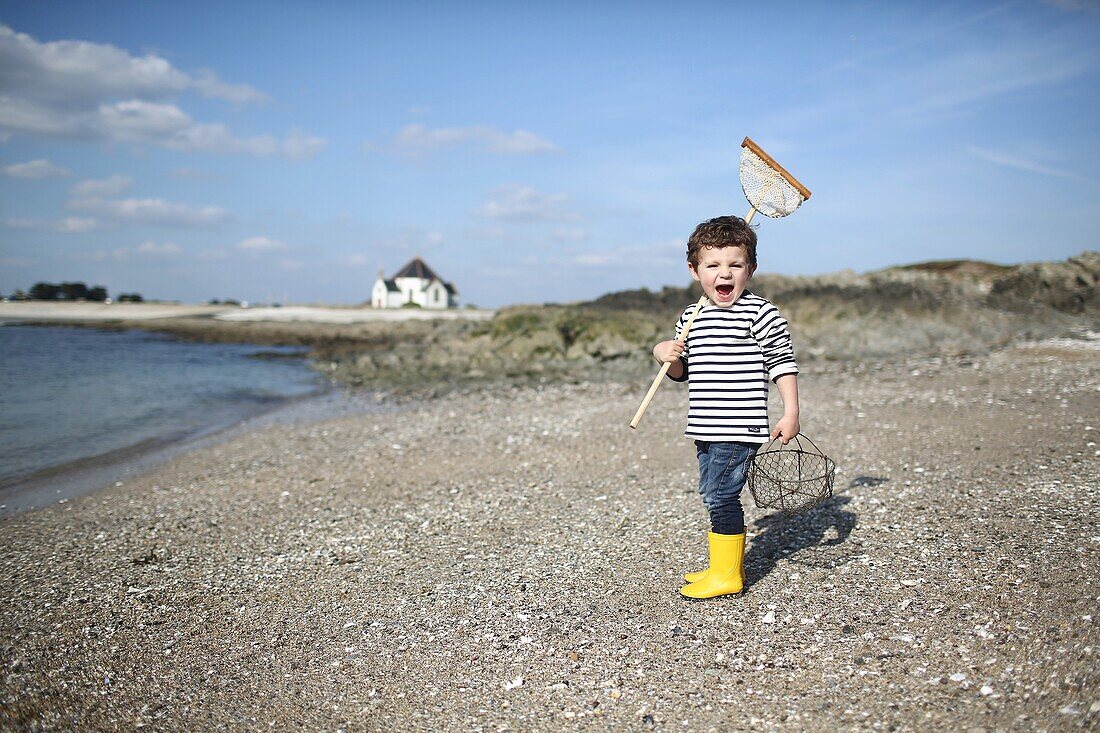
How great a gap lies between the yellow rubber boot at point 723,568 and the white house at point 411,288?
73942 mm

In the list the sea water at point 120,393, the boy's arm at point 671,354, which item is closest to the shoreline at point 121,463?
the sea water at point 120,393

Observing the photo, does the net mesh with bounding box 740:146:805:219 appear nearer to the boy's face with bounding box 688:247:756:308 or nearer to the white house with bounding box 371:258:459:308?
the boy's face with bounding box 688:247:756:308

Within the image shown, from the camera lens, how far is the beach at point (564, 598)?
3.83 meters

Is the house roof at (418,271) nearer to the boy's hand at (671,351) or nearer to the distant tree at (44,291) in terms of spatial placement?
the distant tree at (44,291)

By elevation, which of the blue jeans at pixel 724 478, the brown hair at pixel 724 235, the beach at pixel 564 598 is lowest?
the beach at pixel 564 598

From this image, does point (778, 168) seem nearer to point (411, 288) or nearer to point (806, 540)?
point (806, 540)

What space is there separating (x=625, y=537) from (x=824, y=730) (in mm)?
3028

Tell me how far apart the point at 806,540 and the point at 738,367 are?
2200 millimetres

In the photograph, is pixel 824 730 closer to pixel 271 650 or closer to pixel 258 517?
pixel 271 650

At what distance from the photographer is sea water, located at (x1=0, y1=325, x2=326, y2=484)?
1334cm

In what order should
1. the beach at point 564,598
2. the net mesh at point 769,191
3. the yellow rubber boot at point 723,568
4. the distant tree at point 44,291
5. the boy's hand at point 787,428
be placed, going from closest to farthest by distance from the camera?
the beach at point 564,598, the boy's hand at point 787,428, the yellow rubber boot at point 723,568, the net mesh at point 769,191, the distant tree at point 44,291

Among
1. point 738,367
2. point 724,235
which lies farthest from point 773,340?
point 724,235

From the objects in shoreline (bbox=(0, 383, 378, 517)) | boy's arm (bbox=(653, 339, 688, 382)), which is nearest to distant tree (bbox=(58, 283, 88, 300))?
shoreline (bbox=(0, 383, 378, 517))

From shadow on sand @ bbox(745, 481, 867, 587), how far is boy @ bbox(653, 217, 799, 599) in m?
1.04
